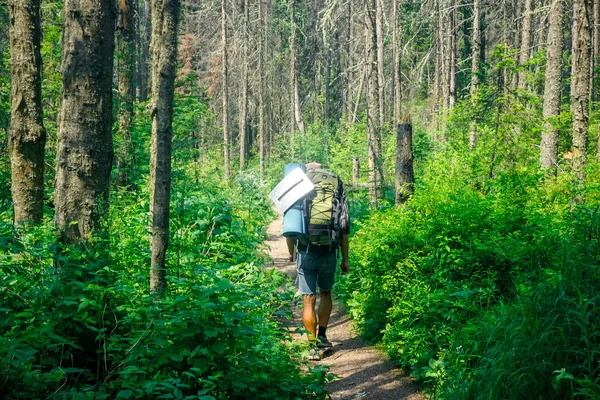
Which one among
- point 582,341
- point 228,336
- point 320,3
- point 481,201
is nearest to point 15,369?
point 228,336

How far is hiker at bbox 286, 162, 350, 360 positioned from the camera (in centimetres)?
578

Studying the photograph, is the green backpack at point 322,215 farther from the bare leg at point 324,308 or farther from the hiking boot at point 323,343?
the hiking boot at point 323,343

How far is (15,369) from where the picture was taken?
3.03 m

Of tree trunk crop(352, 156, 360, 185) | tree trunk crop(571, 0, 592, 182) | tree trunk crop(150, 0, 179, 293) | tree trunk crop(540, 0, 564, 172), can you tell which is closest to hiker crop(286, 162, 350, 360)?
tree trunk crop(150, 0, 179, 293)

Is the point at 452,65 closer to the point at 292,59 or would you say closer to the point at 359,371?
the point at 292,59

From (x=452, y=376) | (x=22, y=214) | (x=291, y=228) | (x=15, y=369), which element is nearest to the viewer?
(x=15, y=369)

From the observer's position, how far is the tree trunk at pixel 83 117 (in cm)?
439

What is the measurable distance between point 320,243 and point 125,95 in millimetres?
8540

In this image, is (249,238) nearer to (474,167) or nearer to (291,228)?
(291,228)

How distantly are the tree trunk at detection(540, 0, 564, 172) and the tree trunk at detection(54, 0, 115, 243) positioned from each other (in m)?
8.46

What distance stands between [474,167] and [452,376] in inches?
203

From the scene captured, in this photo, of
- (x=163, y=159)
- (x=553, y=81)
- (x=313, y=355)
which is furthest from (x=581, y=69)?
(x=163, y=159)

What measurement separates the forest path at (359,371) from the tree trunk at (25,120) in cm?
385

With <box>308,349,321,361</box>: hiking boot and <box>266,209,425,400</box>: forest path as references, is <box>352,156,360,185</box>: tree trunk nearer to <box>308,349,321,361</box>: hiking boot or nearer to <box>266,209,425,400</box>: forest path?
<box>266,209,425,400</box>: forest path
